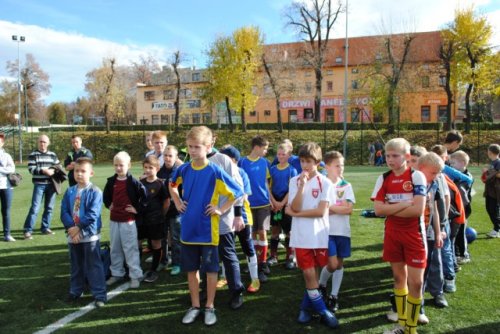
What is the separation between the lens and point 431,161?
405cm

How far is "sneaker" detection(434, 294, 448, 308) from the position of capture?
439 cm

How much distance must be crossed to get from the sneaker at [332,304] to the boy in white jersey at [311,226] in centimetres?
34

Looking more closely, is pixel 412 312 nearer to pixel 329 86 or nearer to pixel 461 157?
pixel 461 157

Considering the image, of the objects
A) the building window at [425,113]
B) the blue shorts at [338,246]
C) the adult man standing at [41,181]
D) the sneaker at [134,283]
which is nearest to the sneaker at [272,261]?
the blue shorts at [338,246]

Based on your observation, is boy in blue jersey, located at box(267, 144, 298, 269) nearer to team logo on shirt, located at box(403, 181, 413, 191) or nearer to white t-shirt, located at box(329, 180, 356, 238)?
white t-shirt, located at box(329, 180, 356, 238)

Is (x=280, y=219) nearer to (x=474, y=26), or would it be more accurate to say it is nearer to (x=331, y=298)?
(x=331, y=298)

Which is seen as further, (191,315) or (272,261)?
(272,261)

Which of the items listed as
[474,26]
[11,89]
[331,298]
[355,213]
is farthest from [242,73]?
[11,89]

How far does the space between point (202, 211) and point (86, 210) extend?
5.10 ft

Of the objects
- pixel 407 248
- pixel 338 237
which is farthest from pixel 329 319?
pixel 407 248

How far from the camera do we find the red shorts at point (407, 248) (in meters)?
3.58

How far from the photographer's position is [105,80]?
42219 mm

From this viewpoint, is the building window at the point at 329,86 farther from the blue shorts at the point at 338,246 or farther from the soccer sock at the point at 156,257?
the blue shorts at the point at 338,246

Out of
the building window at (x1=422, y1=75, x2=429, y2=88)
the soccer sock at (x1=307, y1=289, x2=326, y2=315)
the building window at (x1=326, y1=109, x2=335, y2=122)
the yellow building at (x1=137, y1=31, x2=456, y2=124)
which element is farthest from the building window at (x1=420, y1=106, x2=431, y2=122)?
the soccer sock at (x1=307, y1=289, x2=326, y2=315)
